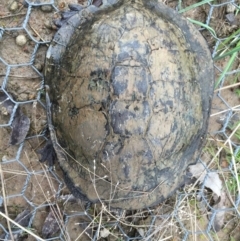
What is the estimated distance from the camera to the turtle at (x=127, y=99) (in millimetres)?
1234

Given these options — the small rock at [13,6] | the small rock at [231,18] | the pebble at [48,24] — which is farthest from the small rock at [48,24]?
the small rock at [231,18]

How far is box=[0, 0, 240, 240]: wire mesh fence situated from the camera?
161cm

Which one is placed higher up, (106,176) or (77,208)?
(106,176)

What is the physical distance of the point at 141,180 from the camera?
1334mm

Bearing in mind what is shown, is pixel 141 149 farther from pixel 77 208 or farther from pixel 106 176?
pixel 77 208

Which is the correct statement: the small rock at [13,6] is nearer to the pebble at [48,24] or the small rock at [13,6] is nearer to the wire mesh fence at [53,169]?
the wire mesh fence at [53,169]

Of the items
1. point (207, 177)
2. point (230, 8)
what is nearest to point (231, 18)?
point (230, 8)

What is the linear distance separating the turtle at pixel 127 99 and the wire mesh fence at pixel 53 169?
0.16 m

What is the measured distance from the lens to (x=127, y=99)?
4.01 feet

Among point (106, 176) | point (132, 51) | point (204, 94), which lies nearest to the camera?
point (132, 51)

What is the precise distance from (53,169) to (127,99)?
496 mm

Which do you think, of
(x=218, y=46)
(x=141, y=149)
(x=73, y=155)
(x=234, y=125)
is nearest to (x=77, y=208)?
(x=73, y=155)

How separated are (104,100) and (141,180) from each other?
0.25 m

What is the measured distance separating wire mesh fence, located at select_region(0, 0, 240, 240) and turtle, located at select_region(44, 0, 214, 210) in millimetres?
161
